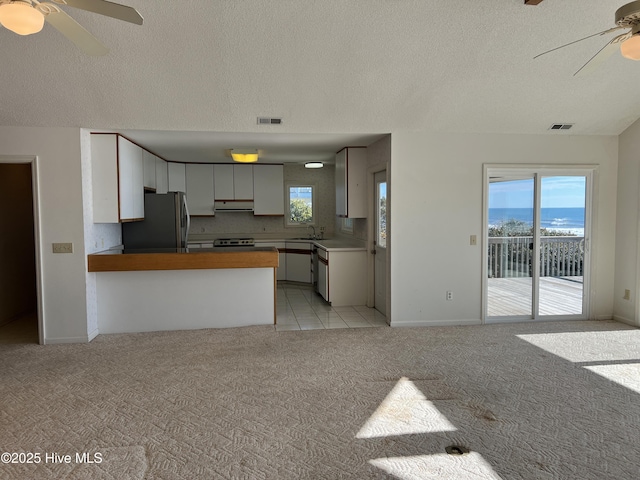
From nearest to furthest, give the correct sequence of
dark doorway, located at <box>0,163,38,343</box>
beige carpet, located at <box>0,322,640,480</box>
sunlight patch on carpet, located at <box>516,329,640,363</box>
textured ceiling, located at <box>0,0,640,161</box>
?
beige carpet, located at <box>0,322,640,480</box>
textured ceiling, located at <box>0,0,640,161</box>
sunlight patch on carpet, located at <box>516,329,640,363</box>
dark doorway, located at <box>0,163,38,343</box>

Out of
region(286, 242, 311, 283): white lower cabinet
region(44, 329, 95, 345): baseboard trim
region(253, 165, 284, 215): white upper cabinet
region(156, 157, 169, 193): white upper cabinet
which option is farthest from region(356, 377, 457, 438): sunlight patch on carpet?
region(253, 165, 284, 215): white upper cabinet

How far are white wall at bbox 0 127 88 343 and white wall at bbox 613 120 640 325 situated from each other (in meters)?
6.32

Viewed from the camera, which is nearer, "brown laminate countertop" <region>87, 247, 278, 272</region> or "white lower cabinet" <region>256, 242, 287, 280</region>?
"brown laminate countertop" <region>87, 247, 278, 272</region>

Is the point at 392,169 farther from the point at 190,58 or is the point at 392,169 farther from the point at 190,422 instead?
the point at 190,422

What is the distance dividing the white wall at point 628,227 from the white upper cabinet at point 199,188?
6269mm

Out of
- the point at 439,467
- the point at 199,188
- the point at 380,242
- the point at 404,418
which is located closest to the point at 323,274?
the point at 380,242

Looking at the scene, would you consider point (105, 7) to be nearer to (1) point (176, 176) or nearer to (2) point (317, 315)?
(2) point (317, 315)

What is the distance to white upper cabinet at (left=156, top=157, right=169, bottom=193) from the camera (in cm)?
738

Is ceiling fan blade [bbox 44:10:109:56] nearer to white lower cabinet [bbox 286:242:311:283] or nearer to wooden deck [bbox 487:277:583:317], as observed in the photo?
wooden deck [bbox 487:277:583:317]

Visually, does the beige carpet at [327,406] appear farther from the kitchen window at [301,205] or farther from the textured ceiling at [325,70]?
the kitchen window at [301,205]

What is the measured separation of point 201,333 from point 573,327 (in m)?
4.37

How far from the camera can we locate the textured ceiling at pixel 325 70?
3.75m

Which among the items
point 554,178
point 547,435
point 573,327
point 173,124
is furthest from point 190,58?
point 573,327

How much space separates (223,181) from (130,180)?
2.88 meters
